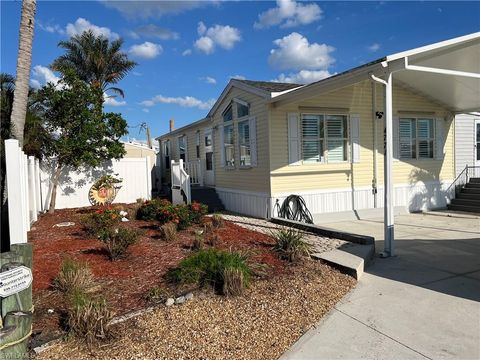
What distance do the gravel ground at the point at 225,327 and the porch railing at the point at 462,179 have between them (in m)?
9.99

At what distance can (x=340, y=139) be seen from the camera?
35.3 feet

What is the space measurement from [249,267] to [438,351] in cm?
230

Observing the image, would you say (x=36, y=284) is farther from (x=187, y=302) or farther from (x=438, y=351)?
(x=438, y=351)

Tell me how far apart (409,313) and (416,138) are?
9137 mm

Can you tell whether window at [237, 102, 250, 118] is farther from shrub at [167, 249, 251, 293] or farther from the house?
shrub at [167, 249, 251, 293]

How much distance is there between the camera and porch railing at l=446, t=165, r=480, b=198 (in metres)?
12.9

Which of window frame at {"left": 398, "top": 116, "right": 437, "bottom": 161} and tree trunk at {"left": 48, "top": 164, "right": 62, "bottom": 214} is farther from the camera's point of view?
window frame at {"left": 398, "top": 116, "right": 437, "bottom": 161}

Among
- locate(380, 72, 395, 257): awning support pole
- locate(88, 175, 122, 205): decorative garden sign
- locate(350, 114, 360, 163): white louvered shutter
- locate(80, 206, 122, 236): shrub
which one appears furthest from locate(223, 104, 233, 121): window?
locate(380, 72, 395, 257): awning support pole

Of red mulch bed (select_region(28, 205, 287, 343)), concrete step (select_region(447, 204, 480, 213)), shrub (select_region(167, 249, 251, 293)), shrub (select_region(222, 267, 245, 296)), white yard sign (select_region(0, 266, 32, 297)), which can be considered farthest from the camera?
concrete step (select_region(447, 204, 480, 213))

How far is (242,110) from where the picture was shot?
11.5 m

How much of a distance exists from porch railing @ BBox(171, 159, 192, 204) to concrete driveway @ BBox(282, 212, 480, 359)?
6.89 metres

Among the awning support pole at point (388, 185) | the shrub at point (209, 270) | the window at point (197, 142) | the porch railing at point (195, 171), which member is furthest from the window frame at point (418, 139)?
the shrub at point (209, 270)

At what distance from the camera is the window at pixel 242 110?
36.6ft

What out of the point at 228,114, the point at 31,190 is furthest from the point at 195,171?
the point at 31,190
